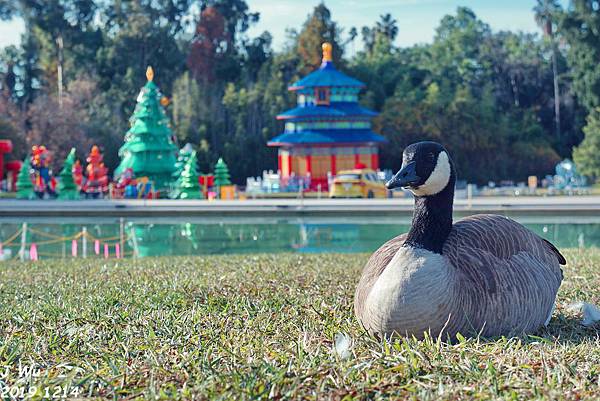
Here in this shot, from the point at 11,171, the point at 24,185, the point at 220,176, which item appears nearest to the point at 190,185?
the point at 220,176

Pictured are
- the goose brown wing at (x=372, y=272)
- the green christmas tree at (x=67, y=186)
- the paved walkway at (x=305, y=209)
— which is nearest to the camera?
the goose brown wing at (x=372, y=272)

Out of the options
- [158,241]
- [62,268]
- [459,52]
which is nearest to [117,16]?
[459,52]

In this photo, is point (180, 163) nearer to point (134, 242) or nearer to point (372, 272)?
point (134, 242)

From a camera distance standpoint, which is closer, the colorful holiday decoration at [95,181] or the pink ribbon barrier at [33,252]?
the pink ribbon barrier at [33,252]

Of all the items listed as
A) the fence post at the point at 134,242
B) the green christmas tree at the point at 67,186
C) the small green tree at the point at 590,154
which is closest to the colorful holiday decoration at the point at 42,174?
the green christmas tree at the point at 67,186

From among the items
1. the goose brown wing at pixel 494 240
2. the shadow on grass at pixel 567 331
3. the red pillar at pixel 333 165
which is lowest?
the shadow on grass at pixel 567 331

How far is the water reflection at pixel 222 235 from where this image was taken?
13117mm

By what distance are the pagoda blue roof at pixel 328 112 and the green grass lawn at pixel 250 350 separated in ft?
87.3

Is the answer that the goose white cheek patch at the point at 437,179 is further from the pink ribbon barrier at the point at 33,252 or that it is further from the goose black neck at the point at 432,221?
the pink ribbon barrier at the point at 33,252

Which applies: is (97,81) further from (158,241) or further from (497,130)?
(158,241)

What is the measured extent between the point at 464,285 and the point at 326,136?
28.5 metres

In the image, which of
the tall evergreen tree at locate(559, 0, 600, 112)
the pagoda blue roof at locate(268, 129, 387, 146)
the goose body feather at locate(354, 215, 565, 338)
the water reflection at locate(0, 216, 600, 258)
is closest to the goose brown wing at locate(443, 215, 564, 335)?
the goose body feather at locate(354, 215, 565, 338)

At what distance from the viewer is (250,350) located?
3.17 meters

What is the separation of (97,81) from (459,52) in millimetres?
20442
